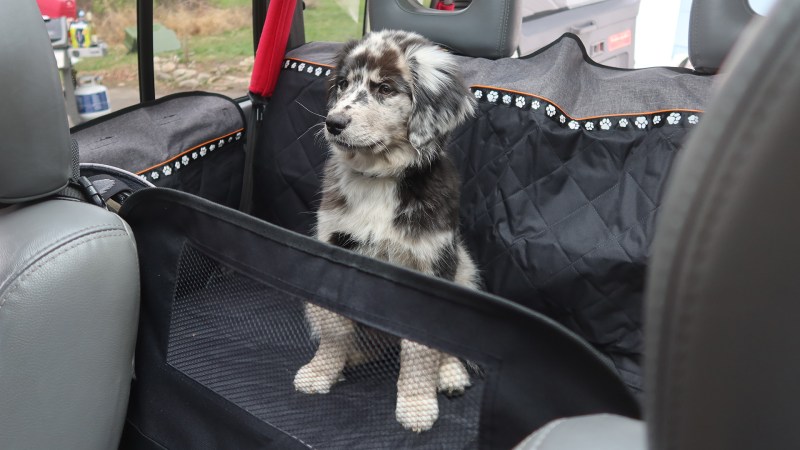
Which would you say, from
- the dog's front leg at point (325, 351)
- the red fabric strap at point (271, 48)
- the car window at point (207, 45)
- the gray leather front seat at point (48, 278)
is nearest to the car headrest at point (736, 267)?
the dog's front leg at point (325, 351)

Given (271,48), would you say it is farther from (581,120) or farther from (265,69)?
(581,120)

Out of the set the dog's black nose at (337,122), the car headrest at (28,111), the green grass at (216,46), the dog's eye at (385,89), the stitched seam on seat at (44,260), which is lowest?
the green grass at (216,46)

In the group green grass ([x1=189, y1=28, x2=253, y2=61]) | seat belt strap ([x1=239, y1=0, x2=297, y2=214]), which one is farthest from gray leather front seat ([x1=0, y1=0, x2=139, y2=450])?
green grass ([x1=189, y1=28, x2=253, y2=61])

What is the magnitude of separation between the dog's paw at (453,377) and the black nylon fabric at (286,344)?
0.02 metres

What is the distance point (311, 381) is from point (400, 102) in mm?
980

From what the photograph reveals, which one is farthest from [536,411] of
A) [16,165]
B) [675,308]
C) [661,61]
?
[661,61]

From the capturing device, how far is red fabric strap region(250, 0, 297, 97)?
2.06 m

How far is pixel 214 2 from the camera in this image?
4180mm

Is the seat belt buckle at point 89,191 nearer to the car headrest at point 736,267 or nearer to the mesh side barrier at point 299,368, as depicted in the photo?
the mesh side barrier at point 299,368

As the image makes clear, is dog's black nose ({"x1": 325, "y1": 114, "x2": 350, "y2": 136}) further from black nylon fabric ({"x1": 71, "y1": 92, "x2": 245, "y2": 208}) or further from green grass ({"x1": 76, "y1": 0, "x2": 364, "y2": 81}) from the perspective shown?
green grass ({"x1": 76, "y1": 0, "x2": 364, "y2": 81})

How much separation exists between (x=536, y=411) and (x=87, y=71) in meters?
3.64

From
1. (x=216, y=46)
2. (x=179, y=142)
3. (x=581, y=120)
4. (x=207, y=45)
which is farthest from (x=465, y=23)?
(x=207, y=45)

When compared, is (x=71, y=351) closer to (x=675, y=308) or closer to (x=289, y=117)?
(x=675, y=308)

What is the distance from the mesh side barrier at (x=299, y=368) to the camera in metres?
0.98
